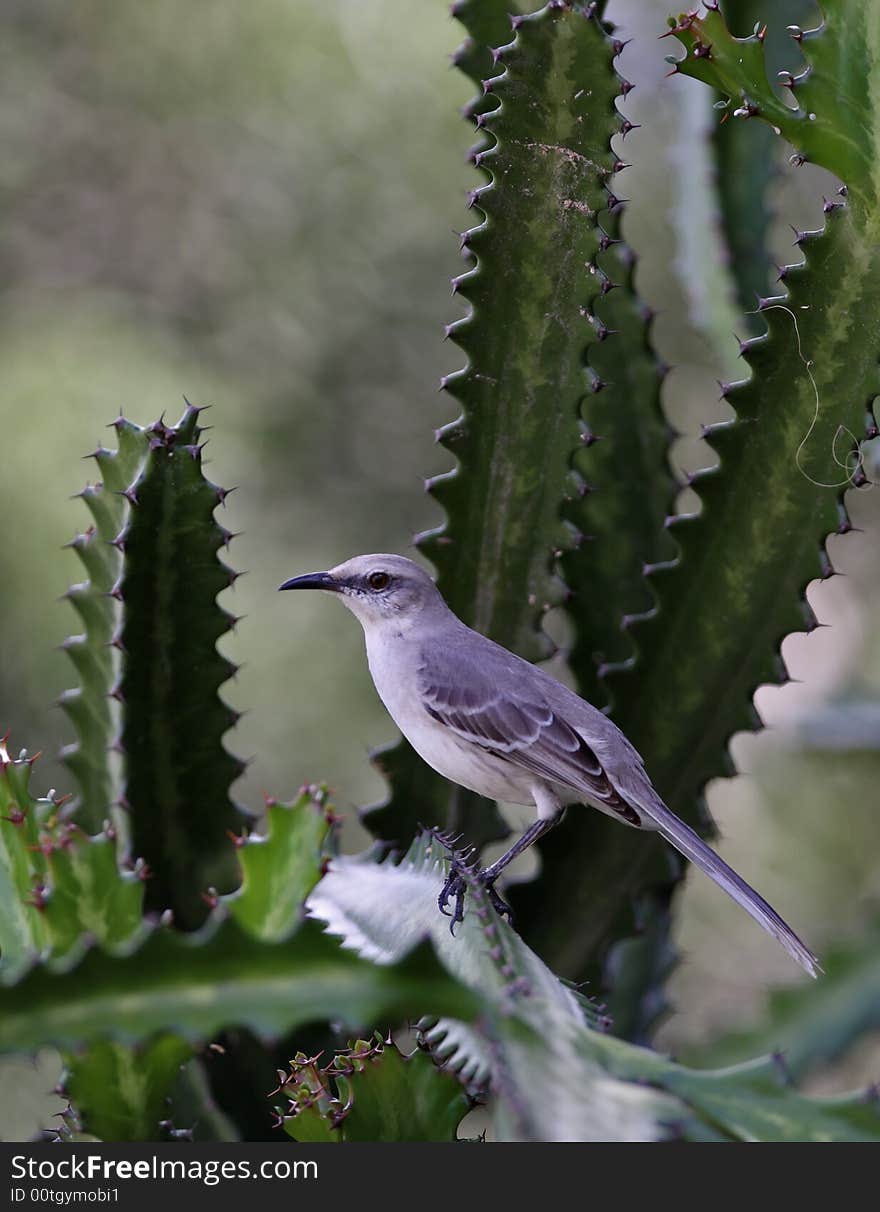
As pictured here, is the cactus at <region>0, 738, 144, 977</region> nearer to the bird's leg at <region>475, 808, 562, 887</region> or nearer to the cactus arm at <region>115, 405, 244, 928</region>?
the cactus arm at <region>115, 405, 244, 928</region>

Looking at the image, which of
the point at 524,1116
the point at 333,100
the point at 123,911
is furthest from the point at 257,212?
the point at 524,1116

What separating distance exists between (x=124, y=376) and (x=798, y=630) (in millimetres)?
3948

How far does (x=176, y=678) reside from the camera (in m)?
2.34

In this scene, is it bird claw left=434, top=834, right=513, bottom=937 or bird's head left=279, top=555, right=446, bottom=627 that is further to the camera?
bird's head left=279, top=555, right=446, bottom=627

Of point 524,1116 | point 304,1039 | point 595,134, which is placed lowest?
point 304,1039

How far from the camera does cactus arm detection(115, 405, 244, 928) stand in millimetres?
2225

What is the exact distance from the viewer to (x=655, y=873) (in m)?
2.50

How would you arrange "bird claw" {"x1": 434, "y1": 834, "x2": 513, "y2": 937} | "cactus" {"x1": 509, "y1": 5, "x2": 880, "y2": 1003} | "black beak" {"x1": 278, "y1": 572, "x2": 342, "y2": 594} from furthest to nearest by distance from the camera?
1. "black beak" {"x1": 278, "y1": 572, "x2": 342, "y2": 594}
2. "cactus" {"x1": 509, "y1": 5, "x2": 880, "y2": 1003}
3. "bird claw" {"x1": 434, "y1": 834, "x2": 513, "y2": 937}

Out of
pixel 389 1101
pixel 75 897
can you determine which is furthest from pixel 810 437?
pixel 75 897

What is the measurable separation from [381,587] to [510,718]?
1.30 feet

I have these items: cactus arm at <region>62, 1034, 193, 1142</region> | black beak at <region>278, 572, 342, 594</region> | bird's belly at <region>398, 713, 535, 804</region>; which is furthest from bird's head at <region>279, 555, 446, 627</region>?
cactus arm at <region>62, 1034, 193, 1142</region>

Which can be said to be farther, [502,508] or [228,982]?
[502,508]

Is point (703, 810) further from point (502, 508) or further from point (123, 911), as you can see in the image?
point (123, 911)

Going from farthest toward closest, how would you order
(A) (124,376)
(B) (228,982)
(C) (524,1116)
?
(A) (124,376)
(B) (228,982)
(C) (524,1116)
